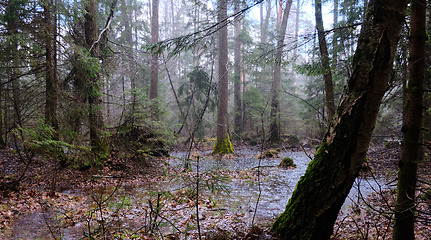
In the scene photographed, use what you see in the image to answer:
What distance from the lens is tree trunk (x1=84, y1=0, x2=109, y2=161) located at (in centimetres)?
860

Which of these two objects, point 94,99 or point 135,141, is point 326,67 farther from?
point 94,99

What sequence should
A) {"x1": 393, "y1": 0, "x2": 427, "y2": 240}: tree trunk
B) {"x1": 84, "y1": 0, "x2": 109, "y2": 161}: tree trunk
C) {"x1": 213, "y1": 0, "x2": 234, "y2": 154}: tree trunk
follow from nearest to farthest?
{"x1": 393, "y1": 0, "x2": 427, "y2": 240}: tree trunk < {"x1": 84, "y1": 0, "x2": 109, "y2": 161}: tree trunk < {"x1": 213, "y1": 0, "x2": 234, "y2": 154}: tree trunk

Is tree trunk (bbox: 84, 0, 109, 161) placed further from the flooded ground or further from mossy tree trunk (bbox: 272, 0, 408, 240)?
mossy tree trunk (bbox: 272, 0, 408, 240)

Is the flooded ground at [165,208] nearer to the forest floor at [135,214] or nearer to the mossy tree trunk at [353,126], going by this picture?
the forest floor at [135,214]

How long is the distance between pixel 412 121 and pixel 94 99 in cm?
917

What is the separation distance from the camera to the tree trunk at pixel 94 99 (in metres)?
8.60

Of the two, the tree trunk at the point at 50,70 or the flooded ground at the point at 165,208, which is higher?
the tree trunk at the point at 50,70

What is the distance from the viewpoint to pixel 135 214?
498 cm

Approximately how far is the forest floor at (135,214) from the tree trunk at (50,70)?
183 centimetres

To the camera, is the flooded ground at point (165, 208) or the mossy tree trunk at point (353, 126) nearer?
the mossy tree trunk at point (353, 126)

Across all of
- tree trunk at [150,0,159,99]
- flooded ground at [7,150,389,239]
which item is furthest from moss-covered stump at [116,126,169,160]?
tree trunk at [150,0,159,99]

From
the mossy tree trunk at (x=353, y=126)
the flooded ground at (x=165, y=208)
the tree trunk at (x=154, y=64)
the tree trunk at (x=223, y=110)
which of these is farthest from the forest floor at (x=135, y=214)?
the tree trunk at (x=154, y=64)

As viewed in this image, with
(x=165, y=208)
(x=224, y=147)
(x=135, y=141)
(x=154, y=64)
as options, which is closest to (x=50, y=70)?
(x=135, y=141)

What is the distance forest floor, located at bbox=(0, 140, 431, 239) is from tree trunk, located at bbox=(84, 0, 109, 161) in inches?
53.0
